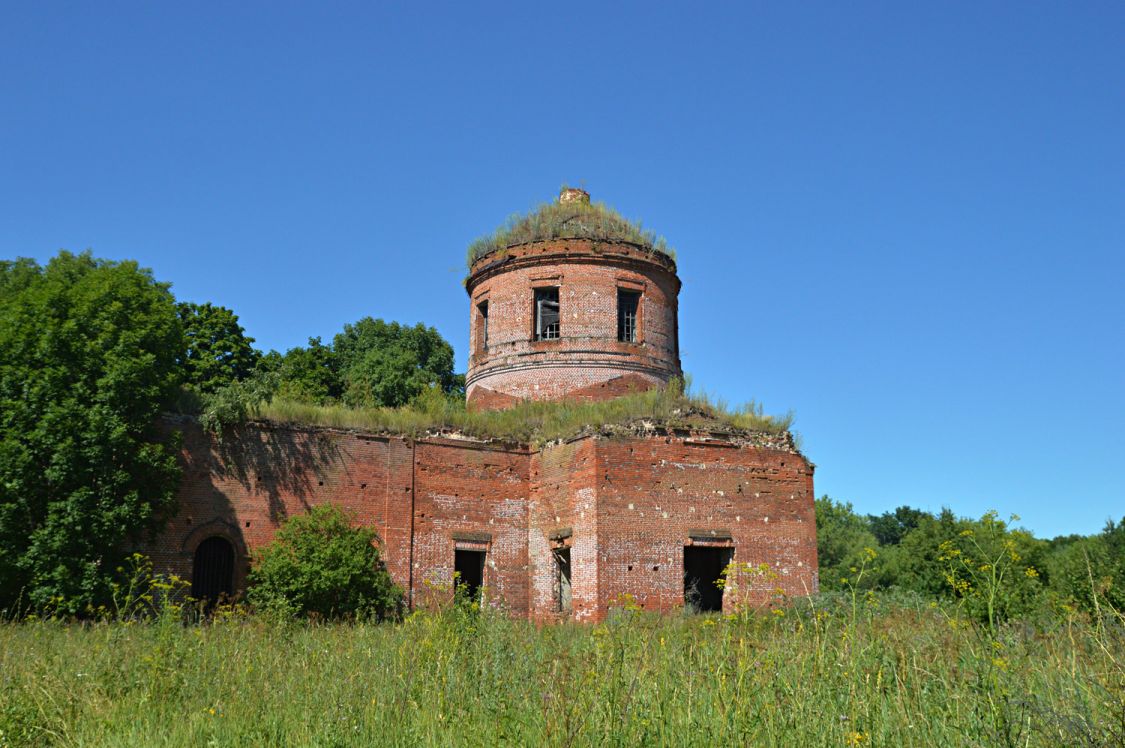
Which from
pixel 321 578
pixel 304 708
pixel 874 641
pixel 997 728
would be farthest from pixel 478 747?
pixel 321 578

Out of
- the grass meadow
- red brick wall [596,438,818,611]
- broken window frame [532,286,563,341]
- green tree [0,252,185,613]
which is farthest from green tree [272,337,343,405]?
the grass meadow

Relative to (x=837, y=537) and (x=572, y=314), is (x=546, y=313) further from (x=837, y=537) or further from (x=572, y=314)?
(x=837, y=537)

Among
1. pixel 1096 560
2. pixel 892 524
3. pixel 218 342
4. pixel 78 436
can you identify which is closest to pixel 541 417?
pixel 78 436

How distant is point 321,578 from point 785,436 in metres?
10.7

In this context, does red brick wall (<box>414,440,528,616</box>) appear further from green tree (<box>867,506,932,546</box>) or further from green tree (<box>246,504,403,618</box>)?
green tree (<box>867,506,932,546</box>)

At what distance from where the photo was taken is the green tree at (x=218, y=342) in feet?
109

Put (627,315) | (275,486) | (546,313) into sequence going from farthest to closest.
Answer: (627,315) → (546,313) → (275,486)

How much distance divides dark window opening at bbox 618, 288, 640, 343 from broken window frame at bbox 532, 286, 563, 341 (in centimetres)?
177

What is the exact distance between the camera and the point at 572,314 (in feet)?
79.9

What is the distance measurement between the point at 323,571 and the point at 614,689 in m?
13.8

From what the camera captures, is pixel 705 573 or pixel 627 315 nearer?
pixel 705 573

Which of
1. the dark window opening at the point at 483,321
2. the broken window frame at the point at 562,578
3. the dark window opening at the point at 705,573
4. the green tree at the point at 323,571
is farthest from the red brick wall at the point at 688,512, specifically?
the dark window opening at the point at 483,321

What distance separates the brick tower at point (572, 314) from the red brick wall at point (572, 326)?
0.03 meters

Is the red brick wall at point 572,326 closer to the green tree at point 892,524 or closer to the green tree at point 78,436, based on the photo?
the green tree at point 78,436
